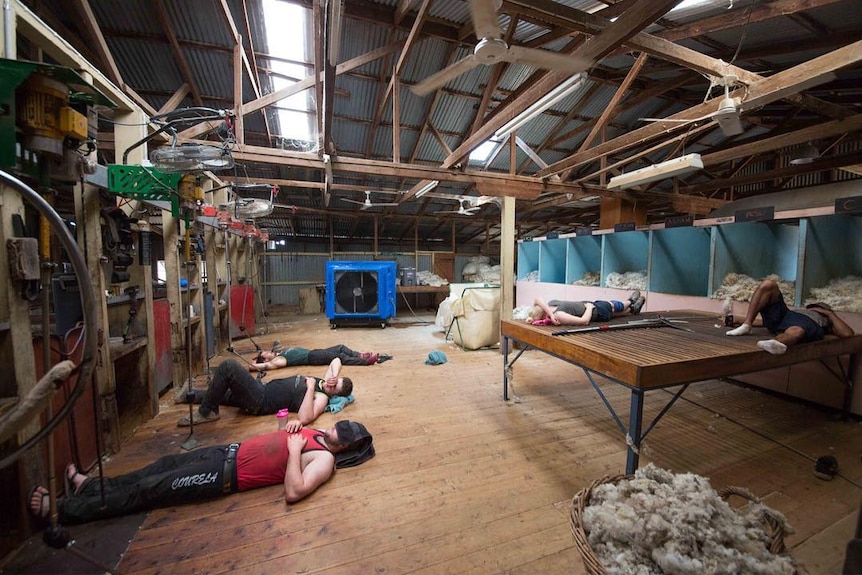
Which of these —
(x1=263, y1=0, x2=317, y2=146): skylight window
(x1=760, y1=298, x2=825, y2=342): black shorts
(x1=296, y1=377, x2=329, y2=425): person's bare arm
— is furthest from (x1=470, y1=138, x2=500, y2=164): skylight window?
(x1=296, y1=377, x2=329, y2=425): person's bare arm

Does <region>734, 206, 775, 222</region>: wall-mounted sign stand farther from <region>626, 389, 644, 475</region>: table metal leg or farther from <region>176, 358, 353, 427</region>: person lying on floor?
<region>176, 358, 353, 427</region>: person lying on floor

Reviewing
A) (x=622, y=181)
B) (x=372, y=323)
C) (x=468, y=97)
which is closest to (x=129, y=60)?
(x=468, y=97)

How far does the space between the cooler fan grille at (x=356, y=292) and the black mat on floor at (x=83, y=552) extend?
4.99 meters

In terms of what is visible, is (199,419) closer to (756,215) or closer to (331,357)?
(331,357)

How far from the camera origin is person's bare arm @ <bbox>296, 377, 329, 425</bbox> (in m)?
2.68

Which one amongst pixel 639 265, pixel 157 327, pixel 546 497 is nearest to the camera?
pixel 546 497

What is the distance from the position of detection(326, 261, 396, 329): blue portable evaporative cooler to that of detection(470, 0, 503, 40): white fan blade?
5208 mm

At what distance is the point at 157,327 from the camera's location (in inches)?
120

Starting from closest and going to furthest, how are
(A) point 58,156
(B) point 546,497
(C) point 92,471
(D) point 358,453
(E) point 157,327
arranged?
(A) point 58,156
(B) point 546,497
(C) point 92,471
(D) point 358,453
(E) point 157,327

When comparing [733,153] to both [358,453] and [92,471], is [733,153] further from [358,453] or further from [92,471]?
[92,471]

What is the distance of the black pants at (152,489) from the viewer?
166cm

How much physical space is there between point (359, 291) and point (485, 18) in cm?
561

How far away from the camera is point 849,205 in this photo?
259 cm

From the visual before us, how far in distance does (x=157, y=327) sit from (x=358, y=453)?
2.45m
